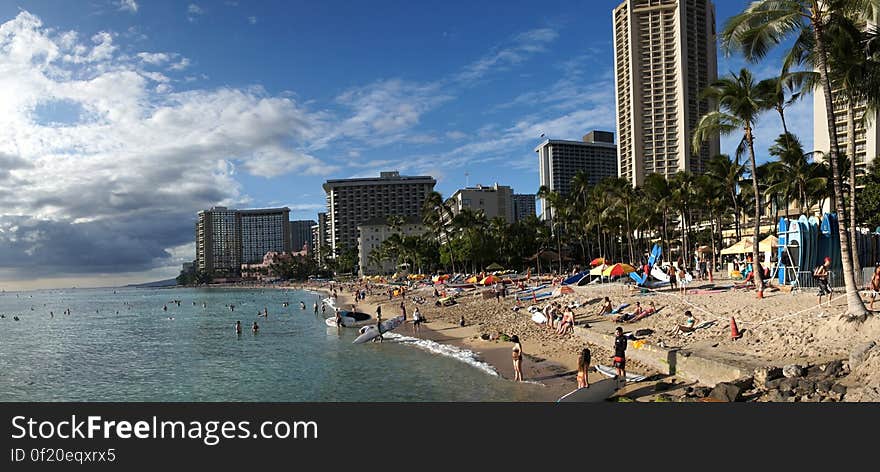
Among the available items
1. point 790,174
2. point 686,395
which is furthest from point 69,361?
point 790,174

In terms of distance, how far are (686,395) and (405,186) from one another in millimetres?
183087

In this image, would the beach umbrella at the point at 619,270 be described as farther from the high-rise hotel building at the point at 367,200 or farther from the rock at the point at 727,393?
the high-rise hotel building at the point at 367,200

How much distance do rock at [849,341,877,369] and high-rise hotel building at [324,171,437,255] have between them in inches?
7069

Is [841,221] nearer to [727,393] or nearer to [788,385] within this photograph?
[788,385]

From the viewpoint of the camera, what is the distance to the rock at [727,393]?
38.3 ft

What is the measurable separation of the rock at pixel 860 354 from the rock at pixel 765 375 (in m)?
1.44

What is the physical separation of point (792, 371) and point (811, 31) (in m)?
11.1

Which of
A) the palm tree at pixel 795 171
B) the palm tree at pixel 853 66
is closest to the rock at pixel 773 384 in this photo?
the palm tree at pixel 853 66

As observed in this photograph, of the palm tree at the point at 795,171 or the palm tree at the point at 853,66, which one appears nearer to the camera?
the palm tree at the point at 853,66

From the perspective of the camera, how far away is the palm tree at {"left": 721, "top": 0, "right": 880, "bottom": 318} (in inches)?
582

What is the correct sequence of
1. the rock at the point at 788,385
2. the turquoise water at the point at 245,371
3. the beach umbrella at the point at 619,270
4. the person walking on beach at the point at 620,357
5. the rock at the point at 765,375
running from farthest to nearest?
the beach umbrella at the point at 619,270
the turquoise water at the point at 245,371
the person walking on beach at the point at 620,357
the rock at the point at 765,375
the rock at the point at 788,385

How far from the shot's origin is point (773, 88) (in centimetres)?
2452

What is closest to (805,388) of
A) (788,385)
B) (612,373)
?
(788,385)
